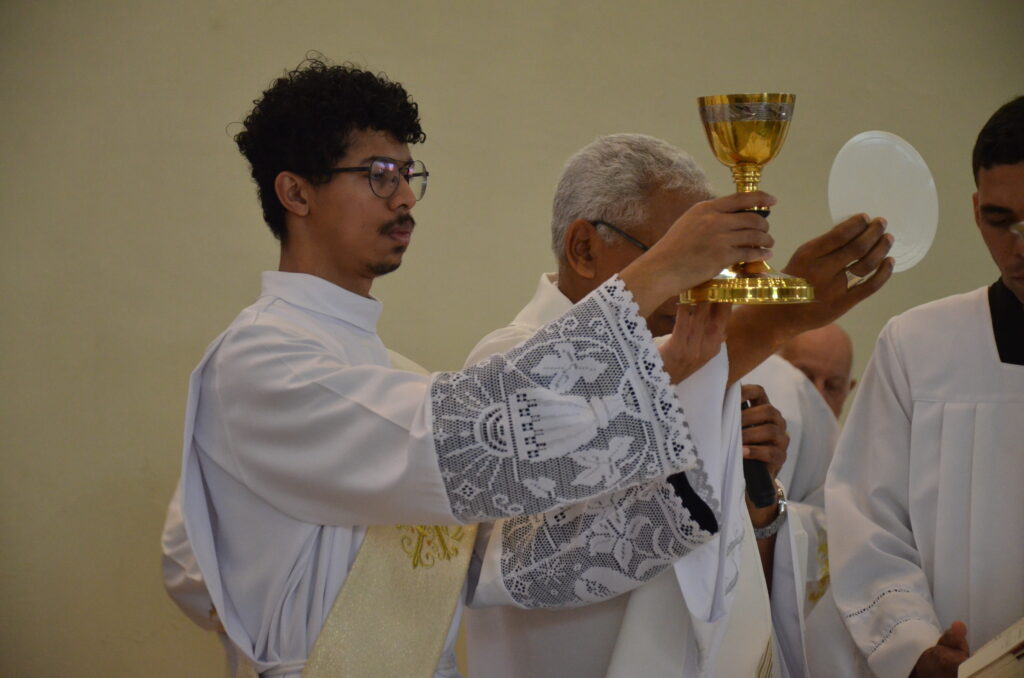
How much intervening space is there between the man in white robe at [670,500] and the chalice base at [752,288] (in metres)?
0.27

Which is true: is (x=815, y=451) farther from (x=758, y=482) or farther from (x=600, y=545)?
(x=600, y=545)

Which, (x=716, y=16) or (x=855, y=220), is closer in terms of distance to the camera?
(x=855, y=220)

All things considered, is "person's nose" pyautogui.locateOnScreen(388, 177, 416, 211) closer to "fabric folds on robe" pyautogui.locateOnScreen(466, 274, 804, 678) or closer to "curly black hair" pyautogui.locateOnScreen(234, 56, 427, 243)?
"curly black hair" pyautogui.locateOnScreen(234, 56, 427, 243)

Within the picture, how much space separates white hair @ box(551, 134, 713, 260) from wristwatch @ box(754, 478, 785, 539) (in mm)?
756

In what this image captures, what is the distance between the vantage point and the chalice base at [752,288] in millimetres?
1997

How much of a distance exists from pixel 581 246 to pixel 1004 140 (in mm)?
988

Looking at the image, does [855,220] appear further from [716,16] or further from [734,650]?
[716,16]

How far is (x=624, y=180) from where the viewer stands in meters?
2.74

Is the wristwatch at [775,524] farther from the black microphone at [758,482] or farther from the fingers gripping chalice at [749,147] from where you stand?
the fingers gripping chalice at [749,147]

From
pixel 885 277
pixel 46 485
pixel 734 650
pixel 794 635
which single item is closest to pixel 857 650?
pixel 794 635

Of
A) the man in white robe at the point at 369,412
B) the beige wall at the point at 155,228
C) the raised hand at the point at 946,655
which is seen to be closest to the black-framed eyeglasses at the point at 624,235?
the man in white robe at the point at 369,412

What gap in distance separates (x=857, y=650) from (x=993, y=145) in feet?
4.09

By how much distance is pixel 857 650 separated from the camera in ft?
9.39

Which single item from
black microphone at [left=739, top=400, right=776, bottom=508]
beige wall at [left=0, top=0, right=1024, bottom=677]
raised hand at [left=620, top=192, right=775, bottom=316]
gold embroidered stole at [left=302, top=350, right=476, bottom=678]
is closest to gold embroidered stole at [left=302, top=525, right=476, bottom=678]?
gold embroidered stole at [left=302, top=350, right=476, bottom=678]
